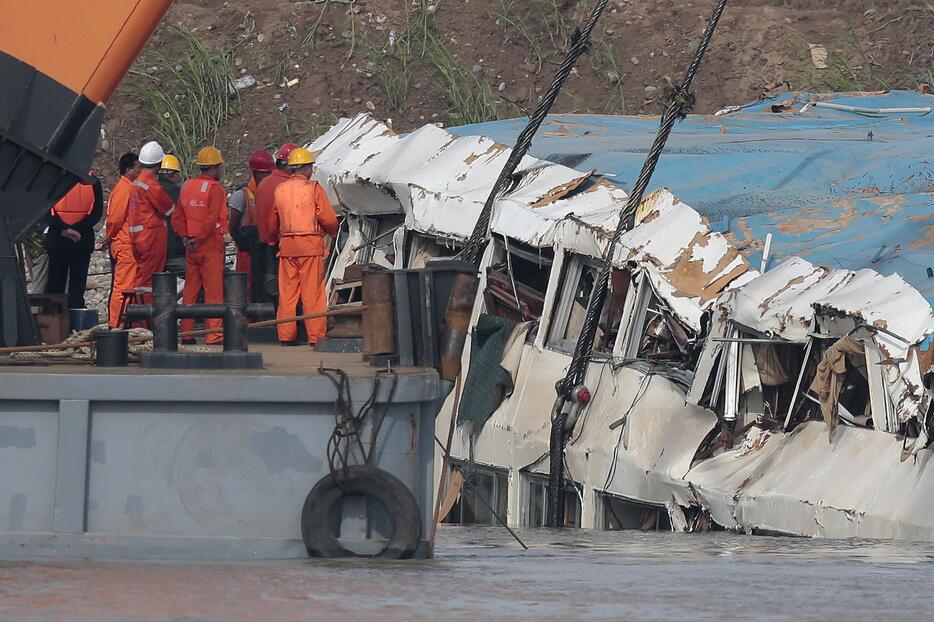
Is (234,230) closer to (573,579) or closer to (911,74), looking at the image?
(573,579)

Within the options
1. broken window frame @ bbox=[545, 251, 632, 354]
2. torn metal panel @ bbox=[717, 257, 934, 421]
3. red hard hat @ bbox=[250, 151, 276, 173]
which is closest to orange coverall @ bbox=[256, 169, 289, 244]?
red hard hat @ bbox=[250, 151, 276, 173]

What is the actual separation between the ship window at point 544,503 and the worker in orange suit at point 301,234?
6.31 feet

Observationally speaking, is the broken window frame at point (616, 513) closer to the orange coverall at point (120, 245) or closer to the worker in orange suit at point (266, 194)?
the worker in orange suit at point (266, 194)

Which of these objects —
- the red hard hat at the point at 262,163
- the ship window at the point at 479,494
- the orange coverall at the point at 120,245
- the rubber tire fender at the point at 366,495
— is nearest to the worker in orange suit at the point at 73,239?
the orange coverall at the point at 120,245

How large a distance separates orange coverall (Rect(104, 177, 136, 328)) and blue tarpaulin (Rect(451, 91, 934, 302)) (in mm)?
3677

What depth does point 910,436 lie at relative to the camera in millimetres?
7980

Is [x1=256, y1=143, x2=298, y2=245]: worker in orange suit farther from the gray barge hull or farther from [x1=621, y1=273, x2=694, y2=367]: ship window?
the gray barge hull

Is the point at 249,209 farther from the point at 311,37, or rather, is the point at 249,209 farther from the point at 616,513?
the point at 311,37

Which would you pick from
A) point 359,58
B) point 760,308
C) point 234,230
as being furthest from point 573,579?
point 359,58

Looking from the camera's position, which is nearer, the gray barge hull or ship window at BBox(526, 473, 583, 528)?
the gray barge hull

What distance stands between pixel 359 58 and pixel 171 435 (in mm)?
19490

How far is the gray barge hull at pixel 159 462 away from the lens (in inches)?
232

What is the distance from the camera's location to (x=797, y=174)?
12.1 metres

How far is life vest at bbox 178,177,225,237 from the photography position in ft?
35.3
